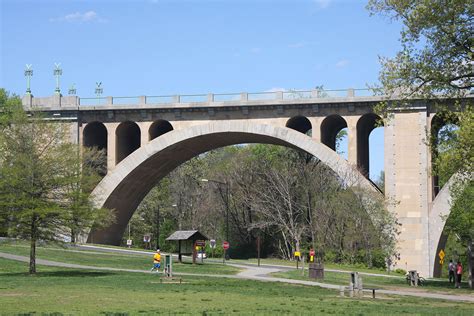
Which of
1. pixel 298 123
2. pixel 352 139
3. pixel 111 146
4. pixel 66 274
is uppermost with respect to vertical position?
pixel 298 123

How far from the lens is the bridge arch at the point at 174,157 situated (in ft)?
188

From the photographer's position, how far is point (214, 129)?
6109 centimetres

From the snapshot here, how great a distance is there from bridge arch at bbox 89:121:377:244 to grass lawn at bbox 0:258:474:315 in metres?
22.2

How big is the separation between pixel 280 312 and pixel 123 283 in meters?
12.5

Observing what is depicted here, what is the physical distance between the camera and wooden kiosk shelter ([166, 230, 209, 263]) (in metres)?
49.7

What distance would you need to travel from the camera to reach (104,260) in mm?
48781

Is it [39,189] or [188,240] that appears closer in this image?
[39,189]

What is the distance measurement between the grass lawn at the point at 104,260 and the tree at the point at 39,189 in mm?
5114

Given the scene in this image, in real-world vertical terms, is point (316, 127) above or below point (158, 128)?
below

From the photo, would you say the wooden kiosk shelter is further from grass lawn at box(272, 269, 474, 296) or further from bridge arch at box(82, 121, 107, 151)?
bridge arch at box(82, 121, 107, 151)

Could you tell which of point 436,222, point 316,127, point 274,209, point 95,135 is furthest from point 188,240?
point 274,209

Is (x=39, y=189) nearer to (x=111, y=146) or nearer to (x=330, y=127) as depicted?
(x=111, y=146)

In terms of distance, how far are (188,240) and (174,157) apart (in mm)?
16734

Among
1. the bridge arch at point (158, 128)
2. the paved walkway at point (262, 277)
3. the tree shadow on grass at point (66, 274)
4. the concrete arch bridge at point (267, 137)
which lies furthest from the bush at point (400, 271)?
the tree shadow on grass at point (66, 274)
